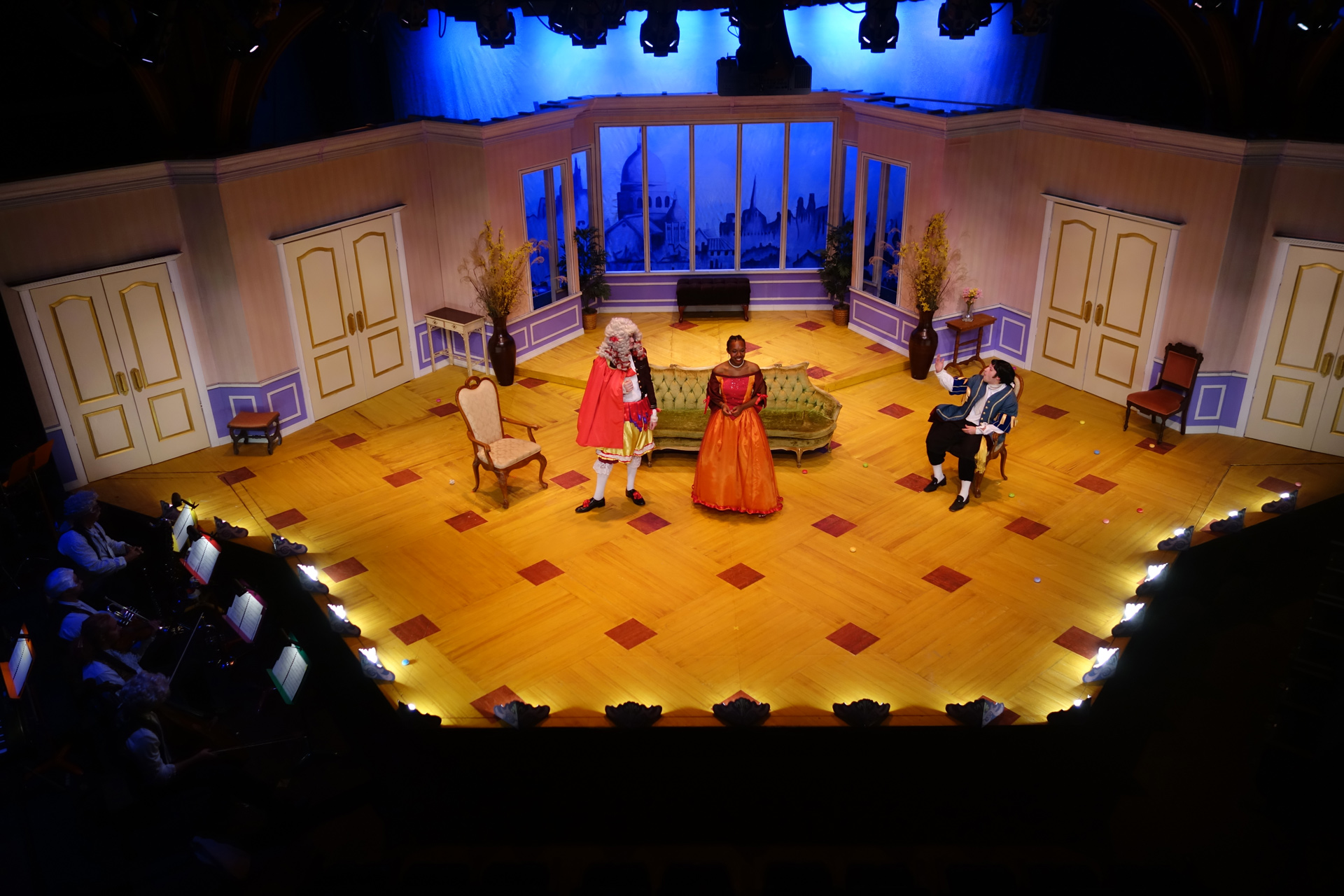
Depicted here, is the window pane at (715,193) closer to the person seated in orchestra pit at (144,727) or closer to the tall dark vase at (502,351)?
the tall dark vase at (502,351)

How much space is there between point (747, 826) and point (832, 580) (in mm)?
2203

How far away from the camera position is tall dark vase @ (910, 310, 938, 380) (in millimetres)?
9805

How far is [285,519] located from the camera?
7.61m

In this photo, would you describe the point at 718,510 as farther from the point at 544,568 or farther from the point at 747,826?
the point at 747,826

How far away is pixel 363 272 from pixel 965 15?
6.00 m

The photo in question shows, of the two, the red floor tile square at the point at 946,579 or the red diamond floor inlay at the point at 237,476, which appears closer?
the red floor tile square at the point at 946,579

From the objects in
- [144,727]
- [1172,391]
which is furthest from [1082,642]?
[144,727]

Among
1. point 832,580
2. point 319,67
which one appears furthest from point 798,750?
point 319,67

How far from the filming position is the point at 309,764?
529 centimetres

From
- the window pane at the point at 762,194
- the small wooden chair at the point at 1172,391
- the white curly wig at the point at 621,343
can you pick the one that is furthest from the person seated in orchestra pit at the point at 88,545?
the small wooden chair at the point at 1172,391

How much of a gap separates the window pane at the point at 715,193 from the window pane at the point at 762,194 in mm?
145

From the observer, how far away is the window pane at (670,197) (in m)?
11.3

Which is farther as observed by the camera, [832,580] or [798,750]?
[832,580]

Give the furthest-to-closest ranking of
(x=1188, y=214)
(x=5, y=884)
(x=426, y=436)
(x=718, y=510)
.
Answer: (x=426, y=436) < (x=1188, y=214) < (x=718, y=510) < (x=5, y=884)
